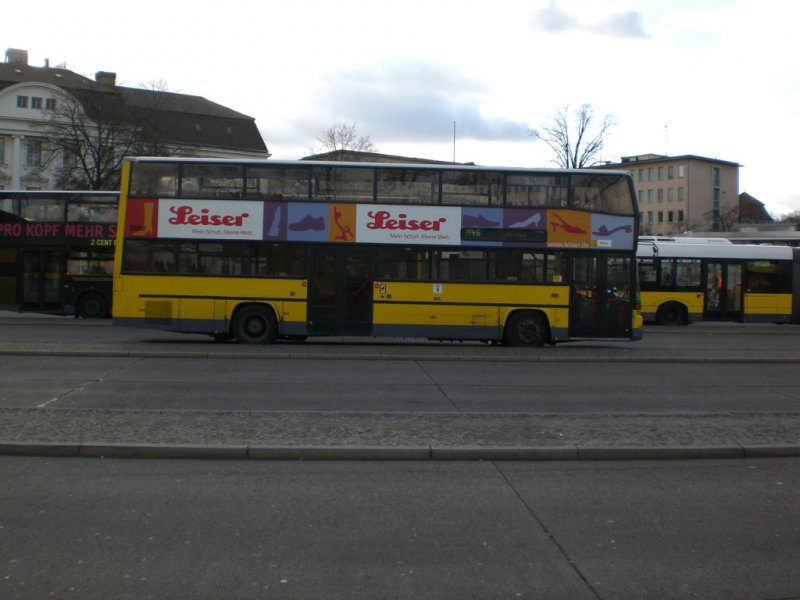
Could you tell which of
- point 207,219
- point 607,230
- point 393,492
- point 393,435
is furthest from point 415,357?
point 393,492

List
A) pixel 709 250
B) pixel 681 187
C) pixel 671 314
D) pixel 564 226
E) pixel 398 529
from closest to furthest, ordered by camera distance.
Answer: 1. pixel 398 529
2. pixel 564 226
3. pixel 709 250
4. pixel 671 314
5. pixel 681 187

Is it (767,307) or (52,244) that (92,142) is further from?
(767,307)

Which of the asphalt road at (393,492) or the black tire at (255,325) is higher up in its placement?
the black tire at (255,325)

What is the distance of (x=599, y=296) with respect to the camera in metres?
18.7

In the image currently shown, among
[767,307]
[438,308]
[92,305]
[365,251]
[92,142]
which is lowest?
[92,305]

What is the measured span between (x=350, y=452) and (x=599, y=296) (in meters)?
12.4

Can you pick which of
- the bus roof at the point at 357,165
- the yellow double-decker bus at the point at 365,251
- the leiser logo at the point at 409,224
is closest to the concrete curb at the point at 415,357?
the yellow double-decker bus at the point at 365,251

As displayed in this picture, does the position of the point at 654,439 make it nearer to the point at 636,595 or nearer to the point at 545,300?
the point at 636,595

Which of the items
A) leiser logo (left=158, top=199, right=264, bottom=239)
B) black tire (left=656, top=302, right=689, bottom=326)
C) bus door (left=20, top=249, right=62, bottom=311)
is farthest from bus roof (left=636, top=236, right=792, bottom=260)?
bus door (left=20, top=249, right=62, bottom=311)

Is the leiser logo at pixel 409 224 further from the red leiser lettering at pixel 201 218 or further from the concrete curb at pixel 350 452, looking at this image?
the concrete curb at pixel 350 452

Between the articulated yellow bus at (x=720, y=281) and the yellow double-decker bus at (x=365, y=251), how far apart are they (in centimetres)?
1177

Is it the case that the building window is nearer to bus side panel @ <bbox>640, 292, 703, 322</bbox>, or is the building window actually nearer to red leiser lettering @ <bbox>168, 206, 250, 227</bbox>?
red leiser lettering @ <bbox>168, 206, 250, 227</bbox>

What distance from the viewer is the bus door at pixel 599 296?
61.2ft

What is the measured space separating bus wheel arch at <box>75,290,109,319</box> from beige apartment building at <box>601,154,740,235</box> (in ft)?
319
